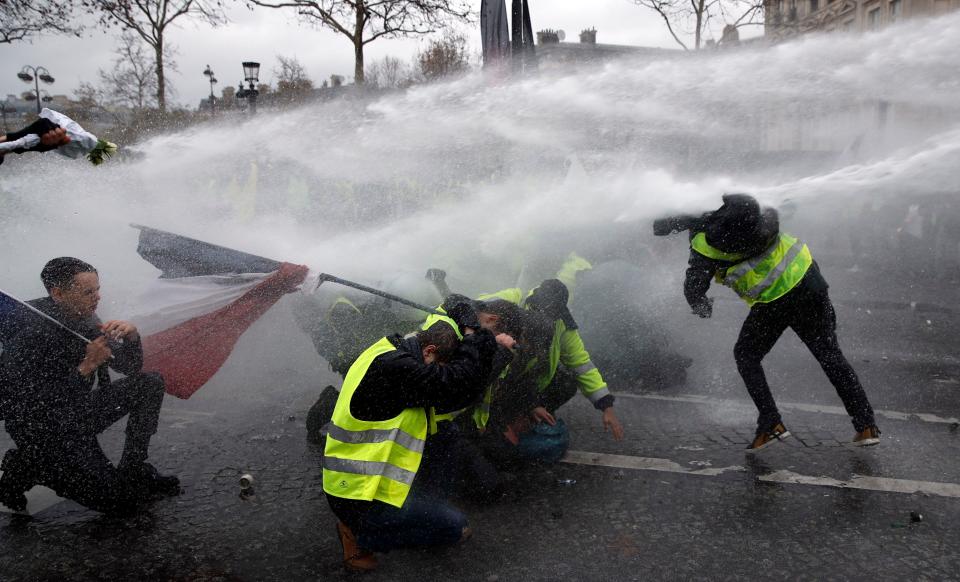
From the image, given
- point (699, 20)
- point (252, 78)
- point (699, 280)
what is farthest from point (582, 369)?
point (699, 20)

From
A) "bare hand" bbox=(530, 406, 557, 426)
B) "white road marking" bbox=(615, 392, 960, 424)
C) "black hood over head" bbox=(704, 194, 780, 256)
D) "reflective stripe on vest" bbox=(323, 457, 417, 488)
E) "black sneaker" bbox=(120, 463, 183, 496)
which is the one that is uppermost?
"black hood over head" bbox=(704, 194, 780, 256)

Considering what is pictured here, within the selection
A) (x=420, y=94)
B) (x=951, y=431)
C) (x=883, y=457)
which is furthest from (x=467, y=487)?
(x=420, y=94)

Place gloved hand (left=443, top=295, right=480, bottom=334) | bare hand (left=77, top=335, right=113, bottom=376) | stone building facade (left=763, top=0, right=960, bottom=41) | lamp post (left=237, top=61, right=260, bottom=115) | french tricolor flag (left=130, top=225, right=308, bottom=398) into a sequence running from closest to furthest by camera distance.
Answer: gloved hand (left=443, top=295, right=480, bottom=334) < bare hand (left=77, top=335, right=113, bottom=376) < french tricolor flag (left=130, top=225, right=308, bottom=398) < lamp post (left=237, top=61, right=260, bottom=115) < stone building facade (left=763, top=0, right=960, bottom=41)

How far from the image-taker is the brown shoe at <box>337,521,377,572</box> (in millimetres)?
2887

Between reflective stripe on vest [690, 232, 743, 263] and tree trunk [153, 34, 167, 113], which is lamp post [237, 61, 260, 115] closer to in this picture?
tree trunk [153, 34, 167, 113]

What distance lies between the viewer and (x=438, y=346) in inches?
116

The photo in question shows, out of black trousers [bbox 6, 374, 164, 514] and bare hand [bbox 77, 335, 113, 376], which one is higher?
bare hand [bbox 77, 335, 113, 376]

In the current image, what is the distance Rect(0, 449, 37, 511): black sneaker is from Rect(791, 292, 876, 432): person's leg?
3.97m

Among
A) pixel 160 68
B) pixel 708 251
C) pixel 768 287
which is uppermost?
pixel 160 68

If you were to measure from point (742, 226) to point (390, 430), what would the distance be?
220cm

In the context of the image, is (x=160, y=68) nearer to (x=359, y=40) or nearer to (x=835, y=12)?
(x=359, y=40)

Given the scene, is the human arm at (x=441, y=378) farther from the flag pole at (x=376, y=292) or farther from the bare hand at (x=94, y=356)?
the bare hand at (x=94, y=356)

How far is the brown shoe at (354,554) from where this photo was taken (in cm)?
289

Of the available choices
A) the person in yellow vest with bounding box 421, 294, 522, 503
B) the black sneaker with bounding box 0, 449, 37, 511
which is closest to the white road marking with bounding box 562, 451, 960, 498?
the person in yellow vest with bounding box 421, 294, 522, 503
